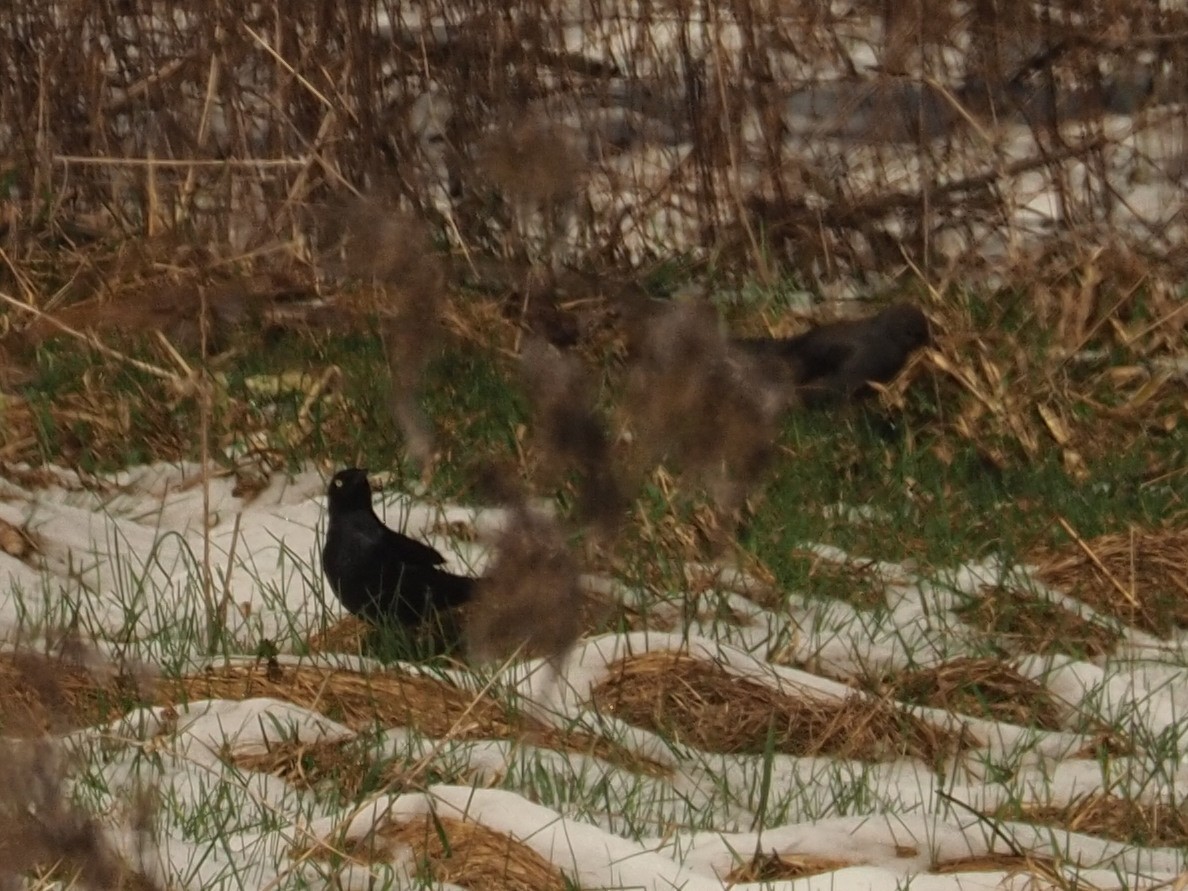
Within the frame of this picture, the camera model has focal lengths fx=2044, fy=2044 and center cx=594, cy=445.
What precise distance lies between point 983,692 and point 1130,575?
Answer: 65 cm

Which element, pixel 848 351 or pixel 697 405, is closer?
pixel 697 405

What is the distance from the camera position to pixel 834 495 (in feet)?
18.0

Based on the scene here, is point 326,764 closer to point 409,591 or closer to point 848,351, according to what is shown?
point 409,591

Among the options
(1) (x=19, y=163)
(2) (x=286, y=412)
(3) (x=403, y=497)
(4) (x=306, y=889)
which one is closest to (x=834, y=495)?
(3) (x=403, y=497)

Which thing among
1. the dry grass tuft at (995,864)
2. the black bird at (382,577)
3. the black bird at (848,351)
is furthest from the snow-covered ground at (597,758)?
the black bird at (848,351)

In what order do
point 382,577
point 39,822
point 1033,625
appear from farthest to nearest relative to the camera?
point 1033,625, point 382,577, point 39,822

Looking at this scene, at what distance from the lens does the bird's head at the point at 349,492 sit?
4.43 metres

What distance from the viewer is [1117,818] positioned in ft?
10.6

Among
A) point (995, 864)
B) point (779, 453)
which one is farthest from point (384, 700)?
point (779, 453)

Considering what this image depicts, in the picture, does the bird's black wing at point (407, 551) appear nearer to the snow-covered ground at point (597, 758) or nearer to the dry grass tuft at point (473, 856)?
the snow-covered ground at point (597, 758)

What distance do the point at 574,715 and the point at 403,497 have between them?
1.54 m

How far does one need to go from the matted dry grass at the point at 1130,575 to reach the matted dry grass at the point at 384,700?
139 centimetres

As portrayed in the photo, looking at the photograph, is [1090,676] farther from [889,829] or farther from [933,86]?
[933,86]

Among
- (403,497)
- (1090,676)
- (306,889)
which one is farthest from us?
(403,497)
